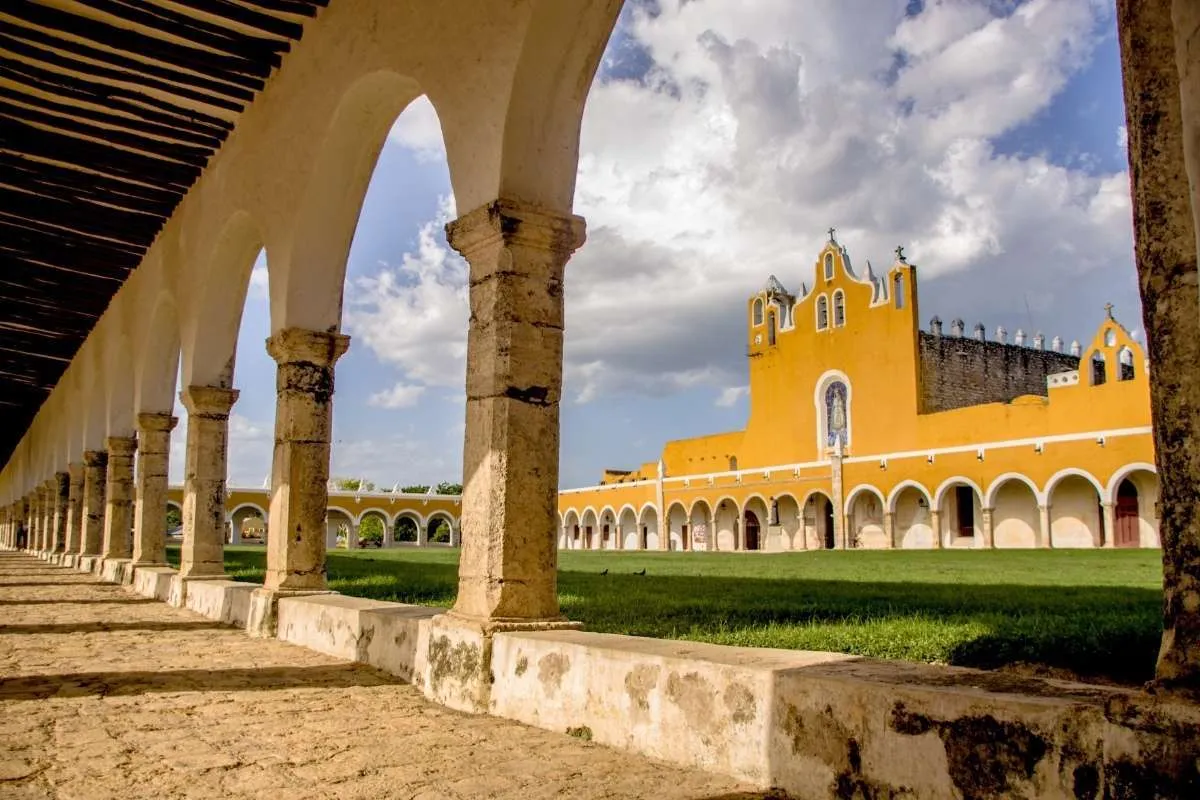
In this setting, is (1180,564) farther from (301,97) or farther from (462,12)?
(301,97)

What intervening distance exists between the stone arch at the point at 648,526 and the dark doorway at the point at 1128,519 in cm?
2113

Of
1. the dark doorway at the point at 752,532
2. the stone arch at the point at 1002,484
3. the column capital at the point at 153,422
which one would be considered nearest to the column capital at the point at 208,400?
the column capital at the point at 153,422

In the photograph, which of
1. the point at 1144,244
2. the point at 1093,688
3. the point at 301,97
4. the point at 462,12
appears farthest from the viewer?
the point at 301,97

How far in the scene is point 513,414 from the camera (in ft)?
12.5

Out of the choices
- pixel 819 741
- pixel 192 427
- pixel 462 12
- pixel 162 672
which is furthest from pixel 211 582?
pixel 819 741

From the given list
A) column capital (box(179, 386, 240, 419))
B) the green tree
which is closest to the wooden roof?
column capital (box(179, 386, 240, 419))

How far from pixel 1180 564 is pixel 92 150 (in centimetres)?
938

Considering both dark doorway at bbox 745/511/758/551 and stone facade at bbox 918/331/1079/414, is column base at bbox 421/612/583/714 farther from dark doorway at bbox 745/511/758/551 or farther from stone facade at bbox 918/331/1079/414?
dark doorway at bbox 745/511/758/551

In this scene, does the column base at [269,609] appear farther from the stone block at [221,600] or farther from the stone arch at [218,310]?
the stone arch at [218,310]

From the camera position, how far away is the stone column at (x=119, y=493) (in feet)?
44.0

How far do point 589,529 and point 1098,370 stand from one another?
27138mm

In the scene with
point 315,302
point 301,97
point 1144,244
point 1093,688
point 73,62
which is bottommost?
point 1093,688

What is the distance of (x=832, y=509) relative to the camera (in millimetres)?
34375

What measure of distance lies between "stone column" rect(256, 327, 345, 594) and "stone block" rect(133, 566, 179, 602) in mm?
3763
